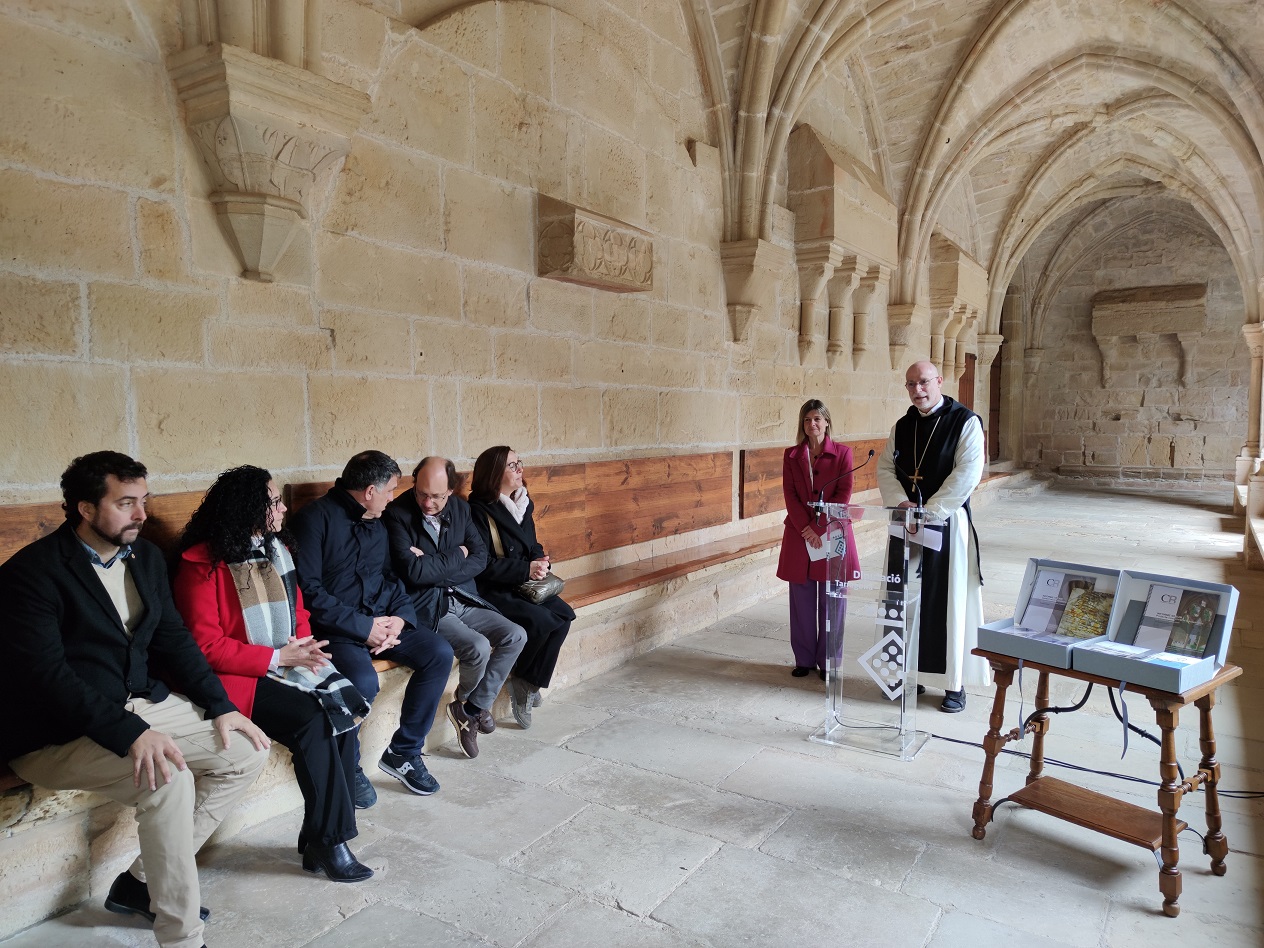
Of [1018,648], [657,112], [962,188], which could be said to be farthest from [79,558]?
[962,188]

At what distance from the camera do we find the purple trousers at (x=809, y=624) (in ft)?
13.0

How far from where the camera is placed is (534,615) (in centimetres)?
334

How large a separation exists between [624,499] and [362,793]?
94.5 inches

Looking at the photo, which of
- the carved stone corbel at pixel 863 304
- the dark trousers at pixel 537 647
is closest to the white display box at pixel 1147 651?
the dark trousers at pixel 537 647

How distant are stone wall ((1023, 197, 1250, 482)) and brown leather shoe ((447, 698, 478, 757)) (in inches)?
533

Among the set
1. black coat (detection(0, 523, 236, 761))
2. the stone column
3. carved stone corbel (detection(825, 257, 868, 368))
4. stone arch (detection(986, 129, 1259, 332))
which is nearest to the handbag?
black coat (detection(0, 523, 236, 761))

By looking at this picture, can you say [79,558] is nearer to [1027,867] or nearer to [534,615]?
[534,615]

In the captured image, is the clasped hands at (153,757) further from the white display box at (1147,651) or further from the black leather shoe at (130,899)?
the white display box at (1147,651)

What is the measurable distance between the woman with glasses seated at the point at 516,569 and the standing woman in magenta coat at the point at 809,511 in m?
1.19

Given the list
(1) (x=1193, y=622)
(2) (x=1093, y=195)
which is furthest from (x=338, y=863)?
(2) (x=1093, y=195)

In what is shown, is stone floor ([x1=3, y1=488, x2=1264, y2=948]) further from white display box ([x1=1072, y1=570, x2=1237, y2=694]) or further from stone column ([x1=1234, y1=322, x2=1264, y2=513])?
stone column ([x1=1234, y1=322, x2=1264, y2=513])

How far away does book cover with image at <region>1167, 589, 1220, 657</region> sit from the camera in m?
2.17

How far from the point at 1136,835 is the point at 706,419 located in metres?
3.58

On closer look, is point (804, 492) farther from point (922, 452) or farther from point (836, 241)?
point (836, 241)
